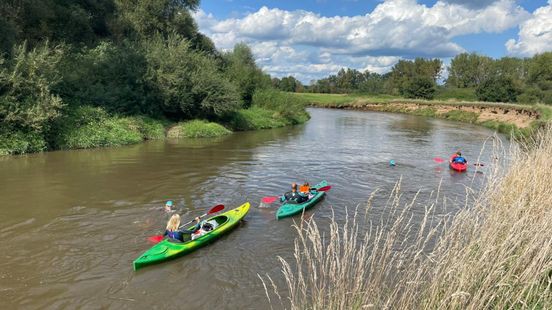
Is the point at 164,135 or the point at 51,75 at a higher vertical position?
the point at 51,75

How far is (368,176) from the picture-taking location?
55.6 feet

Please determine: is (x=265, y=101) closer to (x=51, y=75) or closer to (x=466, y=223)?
(x=51, y=75)

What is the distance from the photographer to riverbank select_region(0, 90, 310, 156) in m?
19.1

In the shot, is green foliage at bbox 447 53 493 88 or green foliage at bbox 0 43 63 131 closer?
green foliage at bbox 0 43 63 131

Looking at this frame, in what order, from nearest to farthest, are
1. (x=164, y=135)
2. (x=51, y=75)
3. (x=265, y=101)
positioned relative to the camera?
(x=51, y=75) → (x=164, y=135) → (x=265, y=101)

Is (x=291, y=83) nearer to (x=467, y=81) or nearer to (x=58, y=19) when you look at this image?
(x=467, y=81)

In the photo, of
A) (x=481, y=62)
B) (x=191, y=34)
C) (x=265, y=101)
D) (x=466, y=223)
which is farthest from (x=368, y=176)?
(x=481, y=62)

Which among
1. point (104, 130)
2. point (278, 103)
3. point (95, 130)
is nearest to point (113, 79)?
point (104, 130)

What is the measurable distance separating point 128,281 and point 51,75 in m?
16.9

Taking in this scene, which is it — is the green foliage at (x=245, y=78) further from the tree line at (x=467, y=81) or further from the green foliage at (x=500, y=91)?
the green foliage at (x=500, y=91)

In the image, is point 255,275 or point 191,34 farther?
point 191,34

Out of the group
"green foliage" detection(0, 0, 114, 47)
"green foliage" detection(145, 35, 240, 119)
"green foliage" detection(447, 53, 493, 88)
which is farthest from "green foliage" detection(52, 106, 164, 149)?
"green foliage" detection(447, 53, 493, 88)

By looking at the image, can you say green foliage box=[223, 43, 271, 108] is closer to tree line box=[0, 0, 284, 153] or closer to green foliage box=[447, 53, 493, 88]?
tree line box=[0, 0, 284, 153]

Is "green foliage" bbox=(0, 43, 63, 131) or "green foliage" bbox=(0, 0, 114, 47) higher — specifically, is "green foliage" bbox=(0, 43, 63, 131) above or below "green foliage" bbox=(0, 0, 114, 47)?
below
